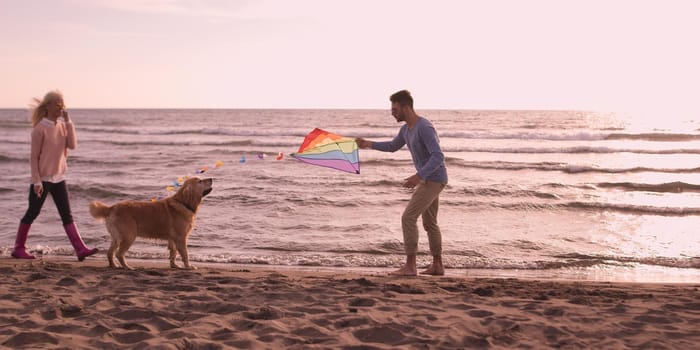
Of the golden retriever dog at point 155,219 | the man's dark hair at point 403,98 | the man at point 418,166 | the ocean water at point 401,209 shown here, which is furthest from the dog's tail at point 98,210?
the man's dark hair at point 403,98

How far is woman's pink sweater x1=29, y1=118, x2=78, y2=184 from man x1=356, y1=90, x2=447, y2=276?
337 centimetres

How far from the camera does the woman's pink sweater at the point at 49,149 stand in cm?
680

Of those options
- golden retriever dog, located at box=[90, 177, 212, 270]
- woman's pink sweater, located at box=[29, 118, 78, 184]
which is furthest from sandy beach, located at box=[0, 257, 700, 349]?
woman's pink sweater, located at box=[29, 118, 78, 184]

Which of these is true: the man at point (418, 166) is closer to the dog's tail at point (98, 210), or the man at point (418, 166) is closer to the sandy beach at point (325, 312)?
the sandy beach at point (325, 312)

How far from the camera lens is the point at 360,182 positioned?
1584cm

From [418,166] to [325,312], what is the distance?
7.85 ft

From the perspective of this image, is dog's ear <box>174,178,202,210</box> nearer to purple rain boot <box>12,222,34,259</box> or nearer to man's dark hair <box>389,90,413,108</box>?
purple rain boot <box>12,222,34,259</box>

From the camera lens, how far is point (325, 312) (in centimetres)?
503

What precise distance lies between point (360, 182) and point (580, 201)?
5.41m

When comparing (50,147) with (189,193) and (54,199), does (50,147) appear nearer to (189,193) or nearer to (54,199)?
(54,199)

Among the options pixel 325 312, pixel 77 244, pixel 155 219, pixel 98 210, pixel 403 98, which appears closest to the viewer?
pixel 325 312

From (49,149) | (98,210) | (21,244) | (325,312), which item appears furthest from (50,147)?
(325,312)

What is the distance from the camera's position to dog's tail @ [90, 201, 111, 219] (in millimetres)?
6777

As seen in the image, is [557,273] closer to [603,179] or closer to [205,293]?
[205,293]
